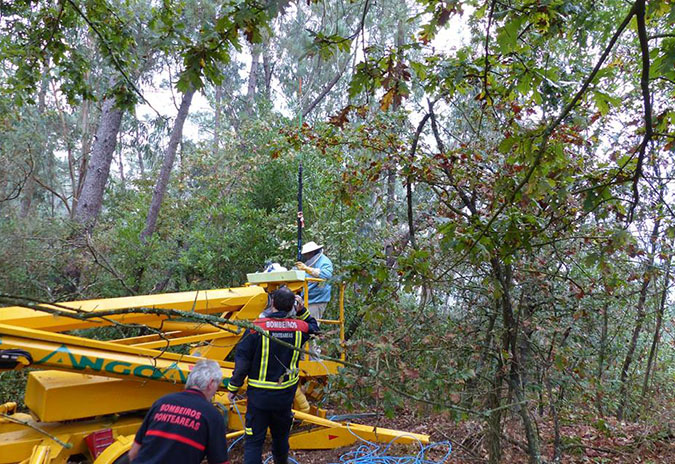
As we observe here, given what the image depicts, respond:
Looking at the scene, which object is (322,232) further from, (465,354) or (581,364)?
(581,364)

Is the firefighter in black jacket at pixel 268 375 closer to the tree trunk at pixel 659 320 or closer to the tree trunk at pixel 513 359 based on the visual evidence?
the tree trunk at pixel 513 359

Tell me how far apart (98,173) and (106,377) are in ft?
25.1

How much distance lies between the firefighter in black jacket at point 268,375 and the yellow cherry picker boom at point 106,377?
0.31 meters

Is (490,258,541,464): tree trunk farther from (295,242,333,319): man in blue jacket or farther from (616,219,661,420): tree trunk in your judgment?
(616,219,661,420): tree trunk

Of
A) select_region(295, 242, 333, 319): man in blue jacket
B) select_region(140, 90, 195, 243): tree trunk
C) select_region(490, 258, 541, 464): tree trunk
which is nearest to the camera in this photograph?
select_region(490, 258, 541, 464): tree trunk

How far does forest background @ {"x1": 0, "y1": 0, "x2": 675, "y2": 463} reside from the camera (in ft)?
10.7

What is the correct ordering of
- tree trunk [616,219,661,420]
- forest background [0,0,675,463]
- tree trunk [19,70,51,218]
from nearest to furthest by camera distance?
forest background [0,0,675,463]
tree trunk [616,219,661,420]
tree trunk [19,70,51,218]

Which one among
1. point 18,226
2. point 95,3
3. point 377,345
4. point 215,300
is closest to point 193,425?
point 377,345

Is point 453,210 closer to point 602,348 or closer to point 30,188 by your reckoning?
point 602,348

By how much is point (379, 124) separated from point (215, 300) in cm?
278

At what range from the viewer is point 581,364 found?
493cm

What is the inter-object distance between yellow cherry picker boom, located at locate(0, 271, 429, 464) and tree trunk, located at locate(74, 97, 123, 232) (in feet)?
21.0

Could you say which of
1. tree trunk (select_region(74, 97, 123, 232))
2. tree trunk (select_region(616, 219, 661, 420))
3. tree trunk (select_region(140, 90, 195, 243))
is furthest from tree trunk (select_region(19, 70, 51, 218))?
tree trunk (select_region(616, 219, 661, 420))

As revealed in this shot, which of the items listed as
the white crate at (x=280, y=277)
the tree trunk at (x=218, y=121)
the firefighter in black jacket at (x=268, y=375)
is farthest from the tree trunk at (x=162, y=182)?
the firefighter in black jacket at (x=268, y=375)
